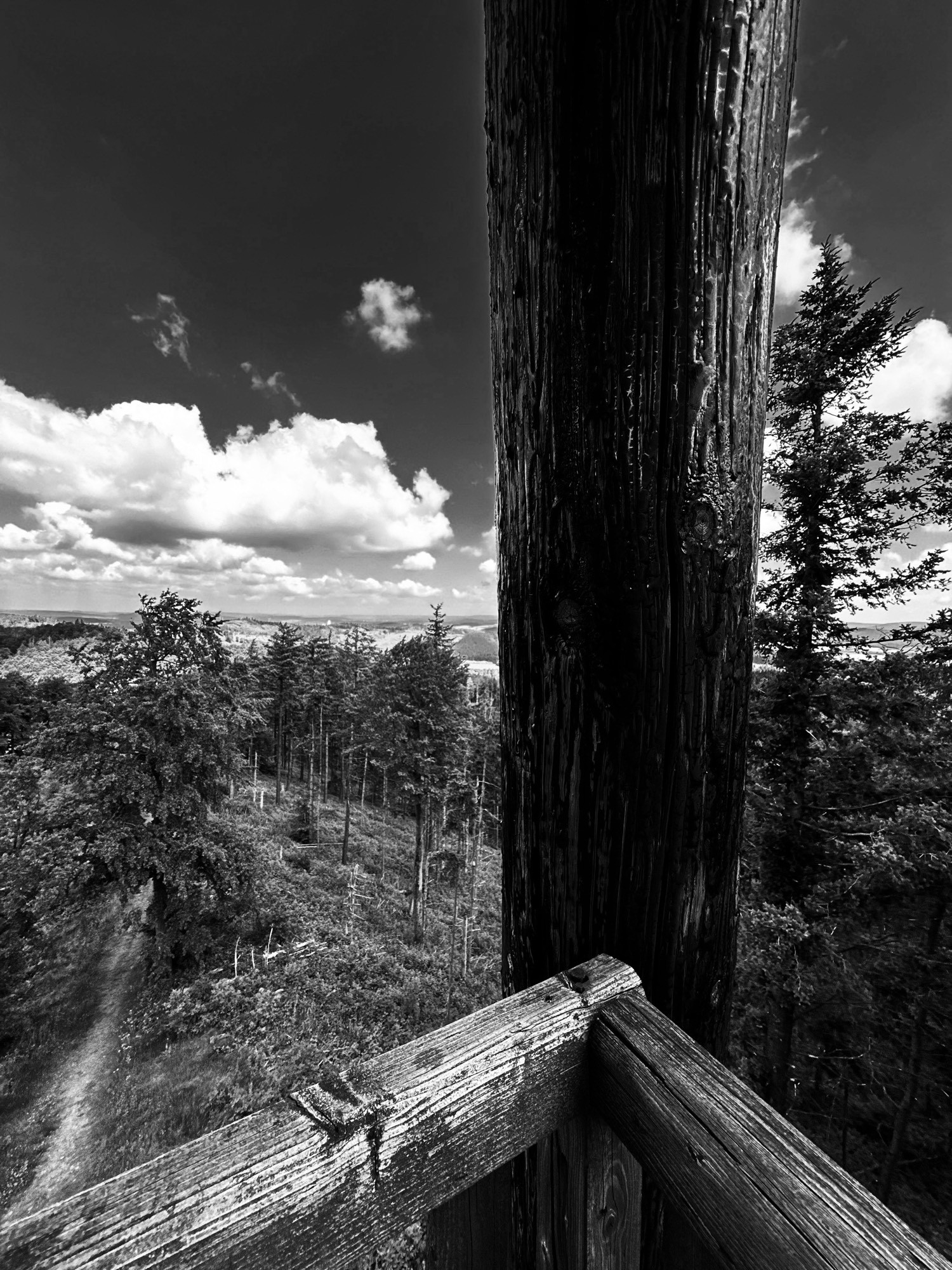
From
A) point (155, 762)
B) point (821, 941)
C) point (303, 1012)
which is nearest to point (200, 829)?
point (155, 762)

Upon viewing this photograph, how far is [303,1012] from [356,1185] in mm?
15849

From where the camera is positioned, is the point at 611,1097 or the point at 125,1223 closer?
the point at 125,1223

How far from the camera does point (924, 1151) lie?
428 inches

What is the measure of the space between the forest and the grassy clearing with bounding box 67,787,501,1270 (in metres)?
0.07

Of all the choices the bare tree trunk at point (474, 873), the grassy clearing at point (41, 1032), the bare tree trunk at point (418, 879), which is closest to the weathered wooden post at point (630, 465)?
the grassy clearing at point (41, 1032)

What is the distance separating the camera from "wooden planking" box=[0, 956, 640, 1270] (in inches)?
19.1

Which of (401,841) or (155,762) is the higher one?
(155,762)

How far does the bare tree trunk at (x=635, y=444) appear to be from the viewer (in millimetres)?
812

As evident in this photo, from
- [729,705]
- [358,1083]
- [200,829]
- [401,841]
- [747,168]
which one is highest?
[747,168]

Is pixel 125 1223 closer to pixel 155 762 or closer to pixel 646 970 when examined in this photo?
pixel 646 970

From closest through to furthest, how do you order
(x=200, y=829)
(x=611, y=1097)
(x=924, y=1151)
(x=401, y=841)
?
(x=611, y=1097), (x=924, y=1151), (x=200, y=829), (x=401, y=841)

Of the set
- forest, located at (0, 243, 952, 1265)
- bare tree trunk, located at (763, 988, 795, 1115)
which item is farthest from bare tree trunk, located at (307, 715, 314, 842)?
bare tree trunk, located at (763, 988, 795, 1115)

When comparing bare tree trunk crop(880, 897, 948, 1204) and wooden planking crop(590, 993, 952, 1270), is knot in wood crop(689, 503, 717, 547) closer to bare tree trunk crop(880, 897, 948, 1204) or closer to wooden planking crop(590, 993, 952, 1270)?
wooden planking crop(590, 993, 952, 1270)

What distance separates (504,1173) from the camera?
0.92 meters
